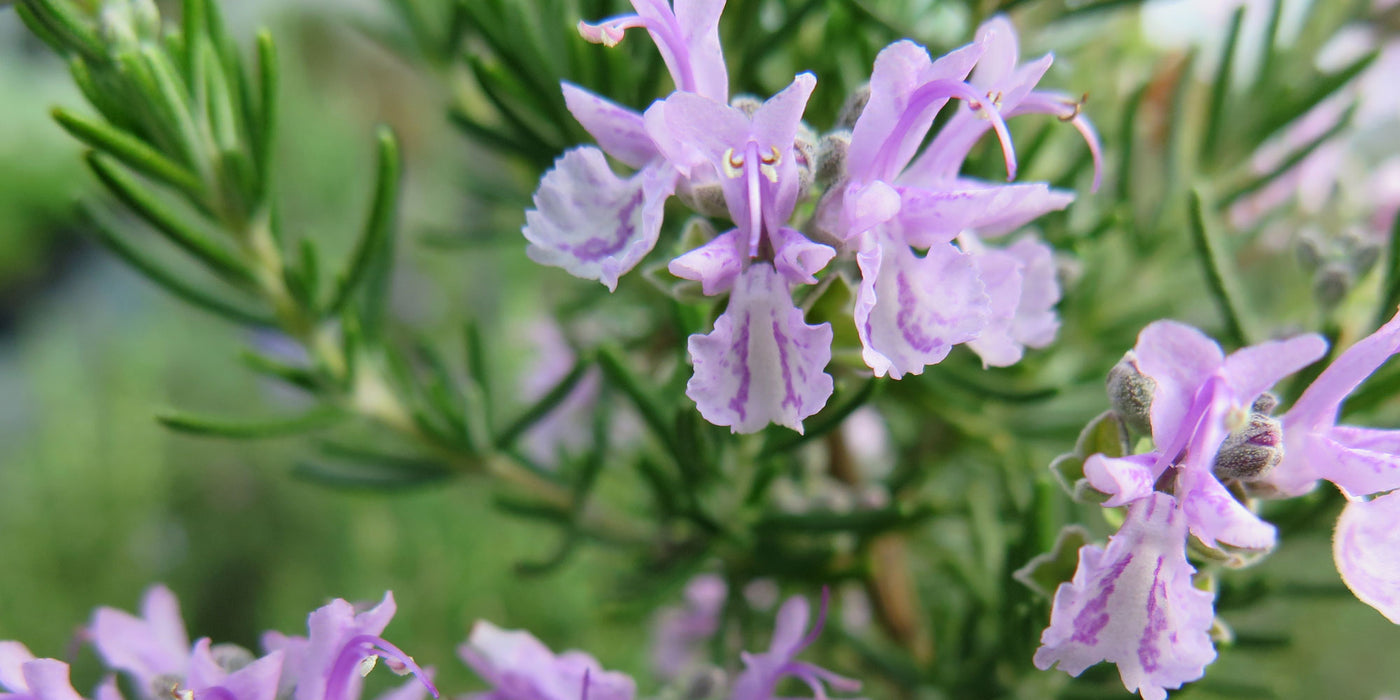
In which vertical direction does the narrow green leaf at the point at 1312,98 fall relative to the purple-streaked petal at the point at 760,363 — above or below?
above

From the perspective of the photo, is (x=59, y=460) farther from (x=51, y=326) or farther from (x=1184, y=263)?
(x=1184, y=263)

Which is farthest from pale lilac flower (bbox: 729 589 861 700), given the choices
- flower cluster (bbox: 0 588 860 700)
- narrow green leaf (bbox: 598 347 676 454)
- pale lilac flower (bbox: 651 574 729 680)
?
pale lilac flower (bbox: 651 574 729 680)

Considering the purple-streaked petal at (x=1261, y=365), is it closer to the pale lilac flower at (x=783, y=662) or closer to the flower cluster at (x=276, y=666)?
the pale lilac flower at (x=783, y=662)

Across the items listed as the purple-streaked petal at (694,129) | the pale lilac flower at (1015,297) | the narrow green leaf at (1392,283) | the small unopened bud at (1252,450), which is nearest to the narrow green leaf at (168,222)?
the purple-streaked petal at (694,129)

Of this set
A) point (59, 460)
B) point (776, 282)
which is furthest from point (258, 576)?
point (776, 282)

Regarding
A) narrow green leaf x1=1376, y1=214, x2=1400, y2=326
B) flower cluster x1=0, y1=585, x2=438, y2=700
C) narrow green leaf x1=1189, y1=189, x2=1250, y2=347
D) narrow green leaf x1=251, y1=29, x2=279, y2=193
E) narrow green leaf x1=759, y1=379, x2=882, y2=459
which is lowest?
narrow green leaf x1=1376, y1=214, x2=1400, y2=326

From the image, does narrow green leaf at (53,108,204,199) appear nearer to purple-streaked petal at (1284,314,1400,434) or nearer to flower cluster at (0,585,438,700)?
flower cluster at (0,585,438,700)
